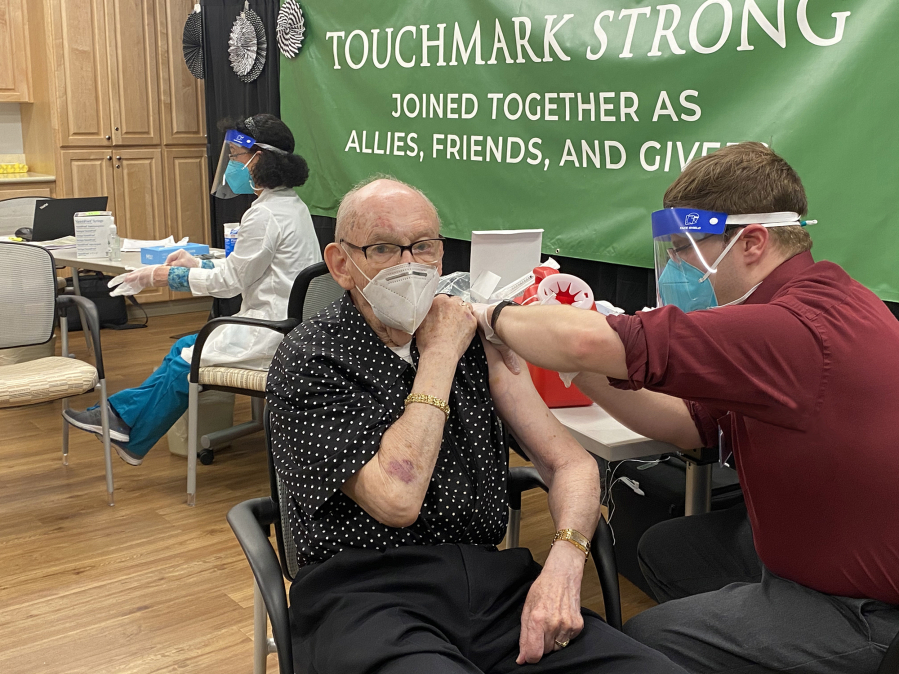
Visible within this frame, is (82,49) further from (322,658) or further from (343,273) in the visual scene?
(322,658)

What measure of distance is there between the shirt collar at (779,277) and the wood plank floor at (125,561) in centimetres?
133

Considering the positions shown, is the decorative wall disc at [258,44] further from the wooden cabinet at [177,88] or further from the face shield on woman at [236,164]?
the face shield on woman at [236,164]

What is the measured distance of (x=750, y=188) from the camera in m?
1.45

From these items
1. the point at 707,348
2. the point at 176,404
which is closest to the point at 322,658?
the point at 707,348

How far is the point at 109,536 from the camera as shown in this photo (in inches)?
115

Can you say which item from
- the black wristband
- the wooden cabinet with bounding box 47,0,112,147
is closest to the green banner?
the black wristband

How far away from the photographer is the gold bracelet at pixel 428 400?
146cm

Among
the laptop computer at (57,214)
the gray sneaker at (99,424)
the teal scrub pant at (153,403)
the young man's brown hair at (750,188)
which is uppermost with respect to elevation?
the young man's brown hair at (750,188)

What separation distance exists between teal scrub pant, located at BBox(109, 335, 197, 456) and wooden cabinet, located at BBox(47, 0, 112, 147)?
10.6 feet

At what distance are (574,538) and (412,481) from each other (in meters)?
0.30

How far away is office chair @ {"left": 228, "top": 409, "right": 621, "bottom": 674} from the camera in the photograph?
52.1 inches

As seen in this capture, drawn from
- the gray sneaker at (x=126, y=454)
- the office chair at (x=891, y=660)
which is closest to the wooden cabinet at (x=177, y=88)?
the gray sneaker at (x=126, y=454)

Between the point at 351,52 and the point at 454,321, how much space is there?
3243mm

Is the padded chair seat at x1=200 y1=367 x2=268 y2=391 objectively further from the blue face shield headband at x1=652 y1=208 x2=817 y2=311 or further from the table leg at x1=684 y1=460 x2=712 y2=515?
the blue face shield headband at x1=652 y1=208 x2=817 y2=311
